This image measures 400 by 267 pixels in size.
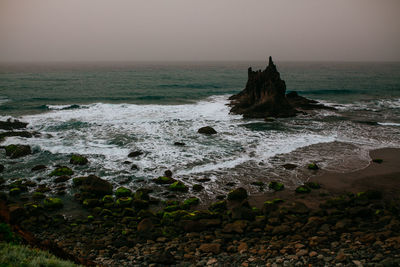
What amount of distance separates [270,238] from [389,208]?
655 centimetres

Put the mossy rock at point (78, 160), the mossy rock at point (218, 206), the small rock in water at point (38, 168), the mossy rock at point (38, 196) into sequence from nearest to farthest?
the mossy rock at point (218, 206) → the mossy rock at point (38, 196) → the small rock in water at point (38, 168) → the mossy rock at point (78, 160)

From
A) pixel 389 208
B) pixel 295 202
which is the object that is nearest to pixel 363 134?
pixel 389 208

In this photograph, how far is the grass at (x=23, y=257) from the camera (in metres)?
6.12

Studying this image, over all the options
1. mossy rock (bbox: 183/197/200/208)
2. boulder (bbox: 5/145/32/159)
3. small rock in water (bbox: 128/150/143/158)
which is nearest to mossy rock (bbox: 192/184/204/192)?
mossy rock (bbox: 183/197/200/208)

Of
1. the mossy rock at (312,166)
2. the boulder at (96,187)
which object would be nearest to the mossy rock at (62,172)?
the boulder at (96,187)

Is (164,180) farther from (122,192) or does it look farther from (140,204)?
(140,204)

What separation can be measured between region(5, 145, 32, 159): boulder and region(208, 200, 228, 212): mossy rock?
1645 cm

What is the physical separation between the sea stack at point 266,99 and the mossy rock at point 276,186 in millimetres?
20180

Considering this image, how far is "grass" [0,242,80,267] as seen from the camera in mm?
6117

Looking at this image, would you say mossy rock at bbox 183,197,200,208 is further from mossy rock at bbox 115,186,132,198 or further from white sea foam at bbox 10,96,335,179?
white sea foam at bbox 10,96,335,179

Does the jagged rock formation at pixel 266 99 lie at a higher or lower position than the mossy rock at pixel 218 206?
higher

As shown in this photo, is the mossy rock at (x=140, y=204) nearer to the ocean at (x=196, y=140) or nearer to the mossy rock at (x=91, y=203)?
the mossy rock at (x=91, y=203)

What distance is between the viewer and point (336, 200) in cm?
1346

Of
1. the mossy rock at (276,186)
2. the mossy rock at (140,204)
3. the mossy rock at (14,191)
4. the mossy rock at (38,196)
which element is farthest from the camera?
the mossy rock at (276,186)
